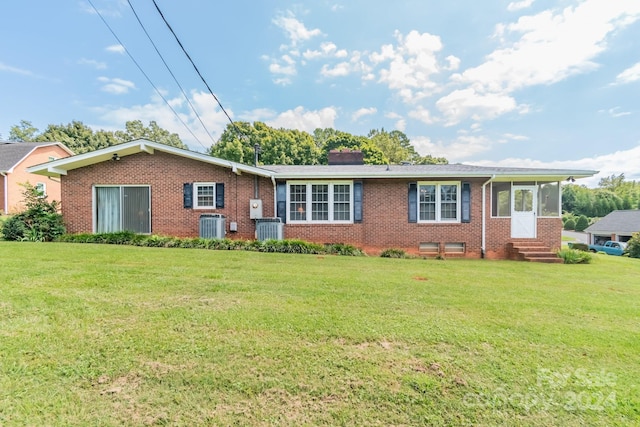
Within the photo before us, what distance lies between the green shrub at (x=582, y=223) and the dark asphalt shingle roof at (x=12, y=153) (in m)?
65.4

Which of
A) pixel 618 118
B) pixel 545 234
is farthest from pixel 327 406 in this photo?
pixel 618 118

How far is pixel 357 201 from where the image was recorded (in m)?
10.1

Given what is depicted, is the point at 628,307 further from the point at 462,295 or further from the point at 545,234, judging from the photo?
the point at 545,234

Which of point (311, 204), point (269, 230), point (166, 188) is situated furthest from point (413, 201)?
point (166, 188)

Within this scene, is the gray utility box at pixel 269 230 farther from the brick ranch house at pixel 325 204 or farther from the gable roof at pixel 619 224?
the gable roof at pixel 619 224

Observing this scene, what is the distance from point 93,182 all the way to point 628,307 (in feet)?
47.6

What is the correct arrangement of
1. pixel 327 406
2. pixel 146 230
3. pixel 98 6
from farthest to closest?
pixel 146 230
pixel 98 6
pixel 327 406

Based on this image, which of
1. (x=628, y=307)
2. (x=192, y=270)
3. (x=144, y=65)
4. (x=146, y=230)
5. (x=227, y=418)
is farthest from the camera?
(x=146, y=230)

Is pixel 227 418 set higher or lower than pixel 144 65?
lower

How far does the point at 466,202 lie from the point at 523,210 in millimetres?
2196

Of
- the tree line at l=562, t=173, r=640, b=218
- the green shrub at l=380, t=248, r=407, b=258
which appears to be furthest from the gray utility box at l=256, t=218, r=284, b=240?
the tree line at l=562, t=173, r=640, b=218

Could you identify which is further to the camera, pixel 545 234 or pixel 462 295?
pixel 545 234

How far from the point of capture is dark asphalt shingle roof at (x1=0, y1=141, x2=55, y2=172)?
57.7ft

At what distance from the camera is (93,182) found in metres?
10.3
